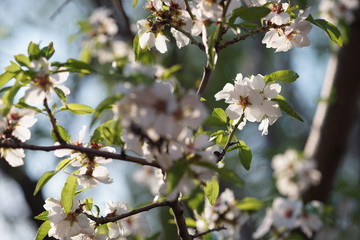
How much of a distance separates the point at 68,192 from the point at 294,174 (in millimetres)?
1694

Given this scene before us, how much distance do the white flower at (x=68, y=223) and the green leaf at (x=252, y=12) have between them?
450mm

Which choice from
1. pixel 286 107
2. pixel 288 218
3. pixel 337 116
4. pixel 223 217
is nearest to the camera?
pixel 286 107

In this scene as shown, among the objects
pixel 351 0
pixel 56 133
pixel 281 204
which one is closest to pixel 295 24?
pixel 56 133

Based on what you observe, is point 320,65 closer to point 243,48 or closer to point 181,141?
point 243,48

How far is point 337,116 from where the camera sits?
87.6 inches

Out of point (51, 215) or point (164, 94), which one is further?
point (51, 215)

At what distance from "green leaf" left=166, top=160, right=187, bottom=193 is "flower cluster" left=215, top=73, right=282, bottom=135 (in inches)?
9.7

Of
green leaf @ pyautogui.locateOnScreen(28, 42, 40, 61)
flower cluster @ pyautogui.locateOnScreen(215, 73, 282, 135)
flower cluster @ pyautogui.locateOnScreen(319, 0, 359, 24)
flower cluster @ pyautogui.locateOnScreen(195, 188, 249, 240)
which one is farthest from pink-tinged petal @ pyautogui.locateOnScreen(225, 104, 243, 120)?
flower cluster @ pyautogui.locateOnScreen(319, 0, 359, 24)

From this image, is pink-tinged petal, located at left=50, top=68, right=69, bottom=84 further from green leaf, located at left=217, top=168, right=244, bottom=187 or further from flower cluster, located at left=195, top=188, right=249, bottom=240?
flower cluster, located at left=195, top=188, right=249, bottom=240

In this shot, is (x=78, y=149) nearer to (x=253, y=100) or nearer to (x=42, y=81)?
(x=42, y=81)

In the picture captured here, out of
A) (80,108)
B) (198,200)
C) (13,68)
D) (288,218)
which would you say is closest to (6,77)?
(13,68)

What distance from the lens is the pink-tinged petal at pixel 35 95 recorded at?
73cm

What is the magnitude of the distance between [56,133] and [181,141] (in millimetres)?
212

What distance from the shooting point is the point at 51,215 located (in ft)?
2.91
